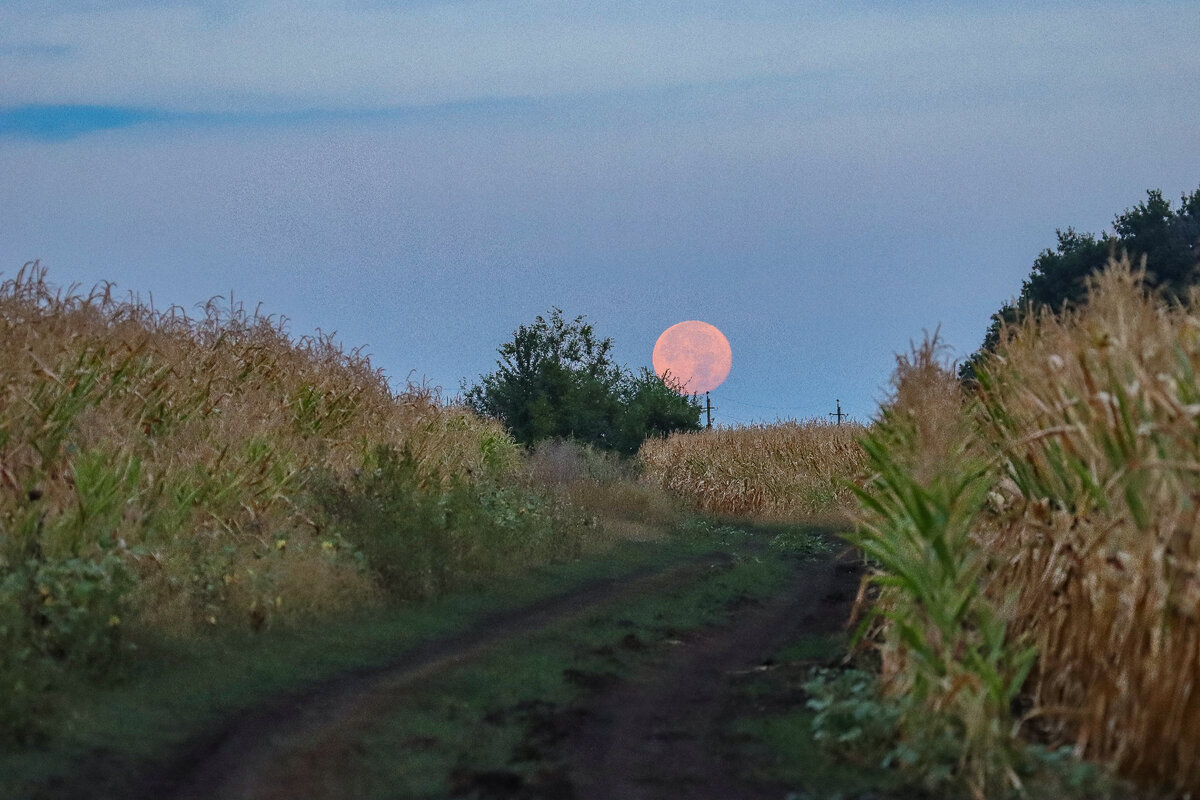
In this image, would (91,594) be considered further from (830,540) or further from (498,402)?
(498,402)

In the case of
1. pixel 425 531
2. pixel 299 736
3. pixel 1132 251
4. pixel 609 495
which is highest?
pixel 1132 251

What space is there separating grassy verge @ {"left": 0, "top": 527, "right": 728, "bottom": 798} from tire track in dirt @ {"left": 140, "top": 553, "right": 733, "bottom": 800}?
0.81 feet

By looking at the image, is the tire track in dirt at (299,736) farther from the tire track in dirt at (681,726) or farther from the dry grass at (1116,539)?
the dry grass at (1116,539)

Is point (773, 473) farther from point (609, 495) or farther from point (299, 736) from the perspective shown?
point (299, 736)

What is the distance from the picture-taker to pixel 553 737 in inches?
324

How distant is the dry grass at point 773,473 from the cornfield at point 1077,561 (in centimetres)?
2088

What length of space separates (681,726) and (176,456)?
27.5ft

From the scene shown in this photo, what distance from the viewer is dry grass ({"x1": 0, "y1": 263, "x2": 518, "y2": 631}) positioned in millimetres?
11352

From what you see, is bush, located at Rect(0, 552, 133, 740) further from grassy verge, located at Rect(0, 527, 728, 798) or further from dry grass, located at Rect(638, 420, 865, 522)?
dry grass, located at Rect(638, 420, 865, 522)

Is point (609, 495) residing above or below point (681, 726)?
above

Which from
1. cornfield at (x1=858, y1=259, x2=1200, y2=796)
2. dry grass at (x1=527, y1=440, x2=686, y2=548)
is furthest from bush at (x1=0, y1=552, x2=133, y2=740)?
dry grass at (x1=527, y1=440, x2=686, y2=548)

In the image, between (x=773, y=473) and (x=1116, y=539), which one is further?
(x=773, y=473)

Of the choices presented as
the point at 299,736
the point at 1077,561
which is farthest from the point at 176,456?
the point at 1077,561

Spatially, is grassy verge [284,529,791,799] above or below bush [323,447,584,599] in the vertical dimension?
below
